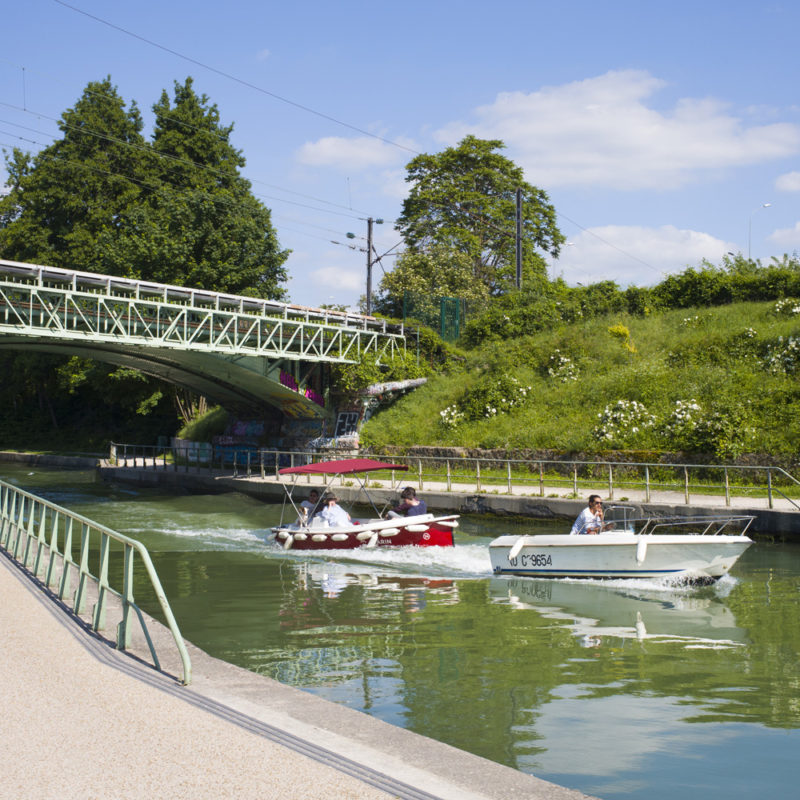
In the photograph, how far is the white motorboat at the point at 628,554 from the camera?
50.7 feet

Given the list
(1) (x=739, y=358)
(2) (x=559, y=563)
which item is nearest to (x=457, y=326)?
(1) (x=739, y=358)

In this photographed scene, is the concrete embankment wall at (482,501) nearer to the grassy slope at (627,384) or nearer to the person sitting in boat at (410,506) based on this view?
the person sitting in boat at (410,506)

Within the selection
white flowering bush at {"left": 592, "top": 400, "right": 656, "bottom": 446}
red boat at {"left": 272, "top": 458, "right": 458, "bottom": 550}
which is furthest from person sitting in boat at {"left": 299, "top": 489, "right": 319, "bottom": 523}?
white flowering bush at {"left": 592, "top": 400, "right": 656, "bottom": 446}

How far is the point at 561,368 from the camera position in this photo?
1543 inches

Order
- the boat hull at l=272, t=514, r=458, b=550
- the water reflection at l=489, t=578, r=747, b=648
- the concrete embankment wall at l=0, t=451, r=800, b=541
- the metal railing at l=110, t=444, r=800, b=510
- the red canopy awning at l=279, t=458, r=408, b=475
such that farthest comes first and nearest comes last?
the metal railing at l=110, t=444, r=800, b=510
the red canopy awning at l=279, t=458, r=408, b=475
the concrete embankment wall at l=0, t=451, r=800, b=541
the boat hull at l=272, t=514, r=458, b=550
the water reflection at l=489, t=578, r=747, b=648

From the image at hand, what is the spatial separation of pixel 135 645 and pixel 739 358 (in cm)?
3029

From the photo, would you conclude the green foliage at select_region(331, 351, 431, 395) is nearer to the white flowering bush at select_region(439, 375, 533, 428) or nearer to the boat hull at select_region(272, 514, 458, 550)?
the white flowering bush at select_region(439, 375, 533, 428)

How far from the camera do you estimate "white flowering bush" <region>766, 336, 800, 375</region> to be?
3156cm

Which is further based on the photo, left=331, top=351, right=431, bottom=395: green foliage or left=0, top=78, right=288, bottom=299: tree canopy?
left=0, top=78, right=288, bottom=299: tree canopy

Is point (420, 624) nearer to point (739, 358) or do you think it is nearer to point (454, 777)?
point (454, 777)

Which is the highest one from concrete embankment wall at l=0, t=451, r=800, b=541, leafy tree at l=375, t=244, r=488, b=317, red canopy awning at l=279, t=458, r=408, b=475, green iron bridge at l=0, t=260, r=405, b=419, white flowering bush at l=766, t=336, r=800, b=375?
leafy tree at l=375, t=244, r=488, b=317

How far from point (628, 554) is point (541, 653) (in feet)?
17.4

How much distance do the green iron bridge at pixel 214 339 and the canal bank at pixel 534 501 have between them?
5.60 m

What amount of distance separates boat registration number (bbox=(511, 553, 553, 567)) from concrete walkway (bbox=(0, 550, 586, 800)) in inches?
387
